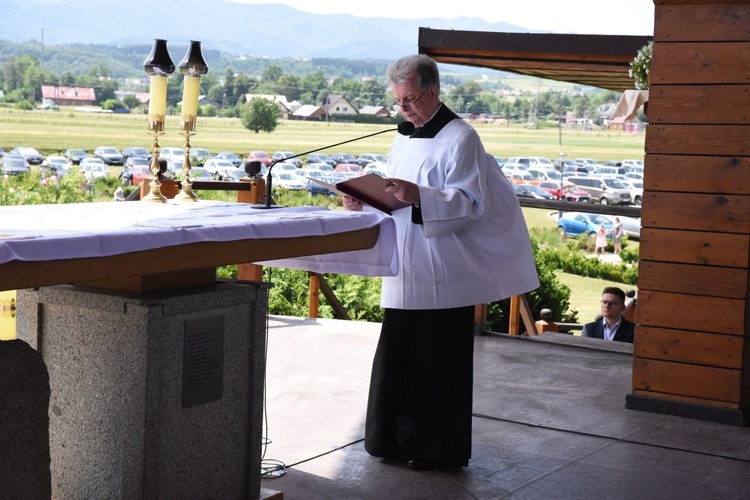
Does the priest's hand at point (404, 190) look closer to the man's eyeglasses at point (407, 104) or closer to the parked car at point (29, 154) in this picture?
the man's eyeglasses at point (407, 104)

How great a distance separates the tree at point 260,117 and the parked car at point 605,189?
1759 cm

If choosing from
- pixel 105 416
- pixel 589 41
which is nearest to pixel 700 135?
pixel 589 41

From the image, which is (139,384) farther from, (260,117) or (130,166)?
(260,117)

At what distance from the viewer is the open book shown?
297cm

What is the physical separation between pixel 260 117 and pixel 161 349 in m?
55.1

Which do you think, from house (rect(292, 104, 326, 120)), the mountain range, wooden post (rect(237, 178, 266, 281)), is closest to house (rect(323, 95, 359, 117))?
house (rect(292, 104, 326, 120))

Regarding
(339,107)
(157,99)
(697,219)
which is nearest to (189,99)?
(157,99)

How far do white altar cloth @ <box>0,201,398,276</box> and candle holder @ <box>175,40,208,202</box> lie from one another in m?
0.31

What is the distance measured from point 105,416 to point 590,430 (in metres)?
2.10

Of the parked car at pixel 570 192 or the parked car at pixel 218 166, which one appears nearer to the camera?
the parked car at pixel 218 166

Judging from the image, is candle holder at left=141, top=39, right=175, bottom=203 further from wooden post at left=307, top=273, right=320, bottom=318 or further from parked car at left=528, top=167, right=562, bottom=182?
parked car at left=528, top=167, right=562, bottom=182

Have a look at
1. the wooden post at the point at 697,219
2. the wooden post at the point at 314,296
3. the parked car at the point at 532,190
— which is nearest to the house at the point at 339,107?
the parked car at the point at 532,190

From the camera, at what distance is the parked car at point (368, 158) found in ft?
170

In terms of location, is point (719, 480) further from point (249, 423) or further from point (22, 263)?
point (22, 263)
